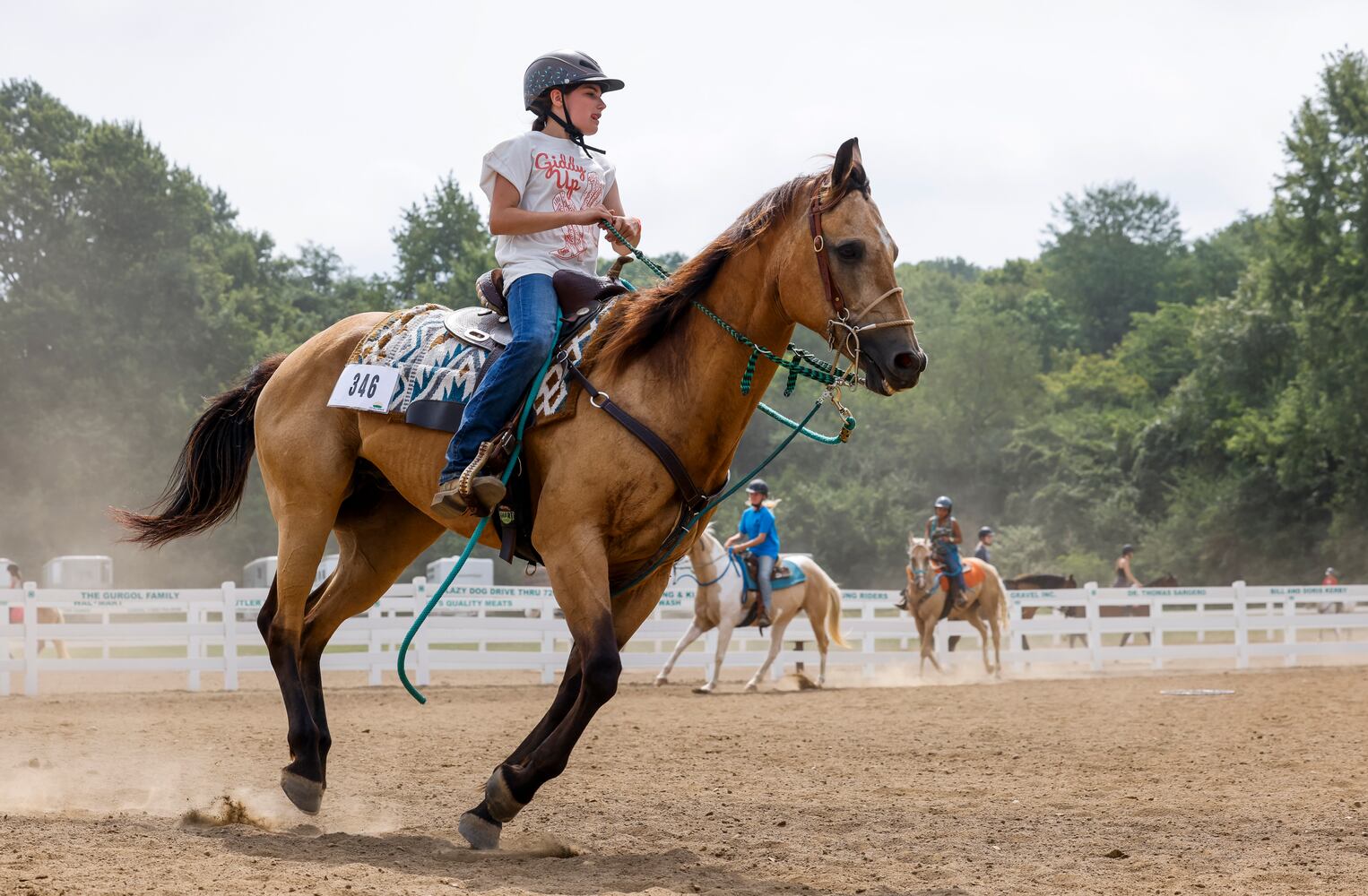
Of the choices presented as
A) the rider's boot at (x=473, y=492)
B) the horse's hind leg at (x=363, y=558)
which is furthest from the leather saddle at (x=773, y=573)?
the rider's boot at (x=473, y=492)

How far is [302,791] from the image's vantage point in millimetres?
6492

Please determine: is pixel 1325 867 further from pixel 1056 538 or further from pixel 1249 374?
pixel 1056 538

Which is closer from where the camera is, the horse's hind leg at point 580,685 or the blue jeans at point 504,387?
the horse's hind leg at point 580,685

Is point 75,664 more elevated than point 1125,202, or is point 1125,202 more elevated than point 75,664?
point 1125,202

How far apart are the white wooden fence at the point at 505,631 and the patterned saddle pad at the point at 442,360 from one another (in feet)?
34.4

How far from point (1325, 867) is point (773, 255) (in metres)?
3.22

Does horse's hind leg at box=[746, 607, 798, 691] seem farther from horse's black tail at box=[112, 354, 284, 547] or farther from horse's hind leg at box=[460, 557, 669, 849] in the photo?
horse's hind leg at box=[460, 557, 669, 849]

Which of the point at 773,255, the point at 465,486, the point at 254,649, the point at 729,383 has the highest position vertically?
the point at 773,255

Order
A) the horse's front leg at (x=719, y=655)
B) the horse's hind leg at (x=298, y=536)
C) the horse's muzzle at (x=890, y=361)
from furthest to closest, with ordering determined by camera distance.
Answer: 1. the horse's front leg at (x=719, y=655)
2. the horse's hind leg at (x=298, y=536)
3. the horse's muzzle at (x=890, y=361)

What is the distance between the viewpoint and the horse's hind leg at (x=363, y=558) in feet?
23.3

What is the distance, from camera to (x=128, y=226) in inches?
2047

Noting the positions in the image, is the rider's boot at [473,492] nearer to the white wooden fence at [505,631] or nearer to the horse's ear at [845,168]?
the horse's ear at [845,168]

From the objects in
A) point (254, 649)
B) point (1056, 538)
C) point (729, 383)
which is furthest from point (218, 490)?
point (1056, 538)

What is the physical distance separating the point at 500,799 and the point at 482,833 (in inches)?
7.5
